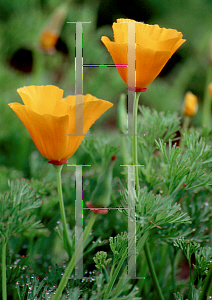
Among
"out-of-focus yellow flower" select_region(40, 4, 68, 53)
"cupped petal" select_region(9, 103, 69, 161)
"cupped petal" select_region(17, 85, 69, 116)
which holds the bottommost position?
"cupped petal" select_region(9, 103, 69, 161)

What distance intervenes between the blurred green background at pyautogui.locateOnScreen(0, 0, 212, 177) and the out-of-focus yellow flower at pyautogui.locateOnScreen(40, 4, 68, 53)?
3 centimetres

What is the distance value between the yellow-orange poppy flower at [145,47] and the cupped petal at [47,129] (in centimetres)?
7

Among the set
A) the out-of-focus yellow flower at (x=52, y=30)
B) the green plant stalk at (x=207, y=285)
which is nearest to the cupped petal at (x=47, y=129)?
the green plant stalk at (x=207, y=285)

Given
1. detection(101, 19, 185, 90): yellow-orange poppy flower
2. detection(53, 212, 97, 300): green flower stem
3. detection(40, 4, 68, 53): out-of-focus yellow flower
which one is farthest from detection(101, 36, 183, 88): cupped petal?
detection(40, 4, 68, 53): out-of-focus yellow flower

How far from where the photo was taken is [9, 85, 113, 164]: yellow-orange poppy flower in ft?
0.85

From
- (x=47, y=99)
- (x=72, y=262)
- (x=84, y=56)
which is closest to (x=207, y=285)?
(x=72, y=262)

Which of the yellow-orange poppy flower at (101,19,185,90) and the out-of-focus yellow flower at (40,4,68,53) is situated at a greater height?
the out-of-focus yellow flower at (40,4,68,53)

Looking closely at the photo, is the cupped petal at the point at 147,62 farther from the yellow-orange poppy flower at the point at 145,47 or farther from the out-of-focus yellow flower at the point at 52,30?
the out-of-focus yellow flower at the point at 52,30

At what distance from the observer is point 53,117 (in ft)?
0.84

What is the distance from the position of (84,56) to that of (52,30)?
0.23 m

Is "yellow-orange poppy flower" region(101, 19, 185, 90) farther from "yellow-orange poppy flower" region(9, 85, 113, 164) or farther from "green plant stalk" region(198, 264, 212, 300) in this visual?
"green plant stalk" region(198, 264, 212, 300)

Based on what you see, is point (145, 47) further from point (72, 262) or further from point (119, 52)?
point (72, 262)

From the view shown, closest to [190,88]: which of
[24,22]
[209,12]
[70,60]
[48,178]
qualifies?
[209,12]

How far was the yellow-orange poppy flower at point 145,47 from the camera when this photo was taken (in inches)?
9.8
